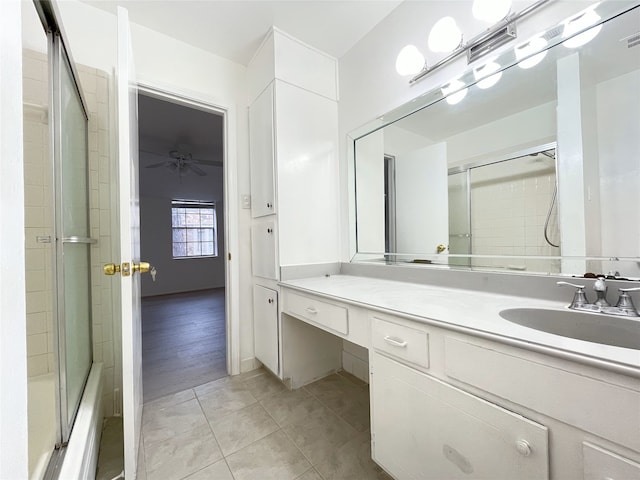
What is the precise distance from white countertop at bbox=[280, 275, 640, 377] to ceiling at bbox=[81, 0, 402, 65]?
172 cm

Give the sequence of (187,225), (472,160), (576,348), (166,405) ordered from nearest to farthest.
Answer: (576,348) → (472,160) → (166,405) → (187,225)

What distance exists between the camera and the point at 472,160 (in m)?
1.34

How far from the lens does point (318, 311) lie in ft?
4.50

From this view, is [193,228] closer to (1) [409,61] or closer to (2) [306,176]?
(2) [306,176]

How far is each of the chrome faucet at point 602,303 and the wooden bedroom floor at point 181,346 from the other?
213cm

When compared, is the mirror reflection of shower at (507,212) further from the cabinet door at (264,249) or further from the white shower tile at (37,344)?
the white shower tile at (37,344)

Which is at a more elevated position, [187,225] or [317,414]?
[187,225]

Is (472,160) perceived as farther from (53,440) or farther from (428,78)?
(53,440)

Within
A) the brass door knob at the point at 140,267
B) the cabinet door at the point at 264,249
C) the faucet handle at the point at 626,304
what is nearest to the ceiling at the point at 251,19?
the cabinet door at the point at 264,249

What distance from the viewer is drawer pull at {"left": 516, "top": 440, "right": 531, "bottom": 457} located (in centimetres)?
63

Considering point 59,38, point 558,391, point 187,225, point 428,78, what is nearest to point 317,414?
point 558,391

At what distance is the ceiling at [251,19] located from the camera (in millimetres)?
1552

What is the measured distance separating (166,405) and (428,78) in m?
2.53

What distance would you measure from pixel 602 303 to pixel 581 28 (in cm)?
102
